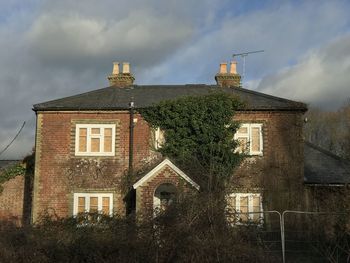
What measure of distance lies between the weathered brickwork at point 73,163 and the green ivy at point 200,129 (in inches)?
42.4

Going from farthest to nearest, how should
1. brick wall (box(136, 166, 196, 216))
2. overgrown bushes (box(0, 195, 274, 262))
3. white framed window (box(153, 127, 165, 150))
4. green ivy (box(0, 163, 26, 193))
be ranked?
green ivy (box(0, 163, 26, 193)), white framed window (box(153, 127, 165, 150)), brick wall (box(136, 166, 196, 216)), overgrown bushes (box(0, 195, 274, 262))

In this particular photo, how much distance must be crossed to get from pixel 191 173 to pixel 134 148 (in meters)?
3.47

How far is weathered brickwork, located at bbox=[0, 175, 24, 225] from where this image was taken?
27938 mm

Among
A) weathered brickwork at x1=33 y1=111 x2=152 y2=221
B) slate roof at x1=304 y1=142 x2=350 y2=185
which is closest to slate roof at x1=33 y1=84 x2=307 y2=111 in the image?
weathered brickwork at x1=33 y1=111 x2=152 y2=221

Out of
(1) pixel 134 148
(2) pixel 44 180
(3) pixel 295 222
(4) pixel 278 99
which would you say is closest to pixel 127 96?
(1) pixel 134 148

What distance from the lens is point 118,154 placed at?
78.0 ft

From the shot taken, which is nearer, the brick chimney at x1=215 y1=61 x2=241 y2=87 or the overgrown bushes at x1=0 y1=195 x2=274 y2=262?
the overgrown bushes at x1=0 y1=195 x2=274 y2=262

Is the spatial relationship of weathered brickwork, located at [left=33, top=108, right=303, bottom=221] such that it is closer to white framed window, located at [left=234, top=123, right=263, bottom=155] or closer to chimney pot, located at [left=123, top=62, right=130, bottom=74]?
white framed window, located at [left=234, top=123, right=263, bottom=155]

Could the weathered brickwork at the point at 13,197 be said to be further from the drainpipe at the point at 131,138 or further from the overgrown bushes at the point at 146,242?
the overgrown bushes at the point at 146,242

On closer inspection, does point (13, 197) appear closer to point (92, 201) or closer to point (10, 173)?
point (10, 173)

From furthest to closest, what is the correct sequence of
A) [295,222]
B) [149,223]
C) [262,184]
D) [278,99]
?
[278,99] → [262,184] → [295,222] → [149,223]

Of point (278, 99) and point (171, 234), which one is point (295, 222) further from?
point (171, 234)

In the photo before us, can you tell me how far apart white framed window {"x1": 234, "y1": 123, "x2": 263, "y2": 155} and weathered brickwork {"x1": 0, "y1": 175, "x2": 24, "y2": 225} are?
41.6ft

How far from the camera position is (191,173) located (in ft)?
71.4
